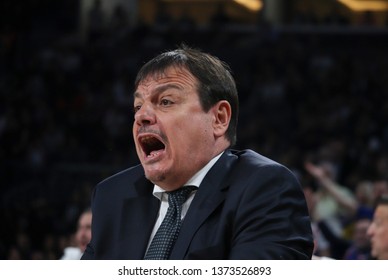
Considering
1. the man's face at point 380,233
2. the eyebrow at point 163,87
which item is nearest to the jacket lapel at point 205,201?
the eyebrow at point 163,87

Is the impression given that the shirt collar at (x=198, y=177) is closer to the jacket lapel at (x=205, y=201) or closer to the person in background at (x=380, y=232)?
the jacket lapel at (x=205, y=201)

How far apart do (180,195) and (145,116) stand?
0.21 meters

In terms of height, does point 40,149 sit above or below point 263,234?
below

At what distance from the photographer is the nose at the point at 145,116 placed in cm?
199

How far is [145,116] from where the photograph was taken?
6.53ft

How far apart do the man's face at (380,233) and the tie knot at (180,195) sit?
1438 mm

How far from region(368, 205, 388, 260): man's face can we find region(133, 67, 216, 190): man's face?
4.87ft

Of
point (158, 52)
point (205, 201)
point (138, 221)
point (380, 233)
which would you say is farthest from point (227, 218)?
point (158, 52)

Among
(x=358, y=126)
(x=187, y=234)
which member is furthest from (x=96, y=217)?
(x=358, y=126)

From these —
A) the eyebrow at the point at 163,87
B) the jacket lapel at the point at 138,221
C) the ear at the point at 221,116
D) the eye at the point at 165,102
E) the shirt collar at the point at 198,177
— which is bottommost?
the jacket lapel at the point at 138,221

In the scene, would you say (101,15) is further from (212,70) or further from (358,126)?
(212,70)

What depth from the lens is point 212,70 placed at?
203cm

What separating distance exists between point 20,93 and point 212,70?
10.6 m

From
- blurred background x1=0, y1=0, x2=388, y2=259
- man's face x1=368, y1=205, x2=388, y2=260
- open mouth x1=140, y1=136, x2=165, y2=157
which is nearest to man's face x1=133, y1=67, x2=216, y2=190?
open mouth x1=140, y1=136, x2=165, y2=157
